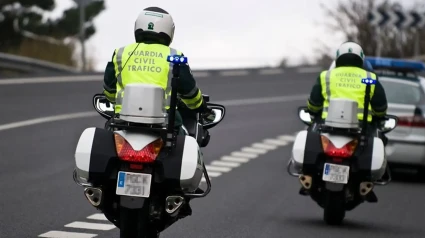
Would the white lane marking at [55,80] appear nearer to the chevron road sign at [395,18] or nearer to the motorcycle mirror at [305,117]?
the chevron road sign at [395,18]

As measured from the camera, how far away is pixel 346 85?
1497 centimetres

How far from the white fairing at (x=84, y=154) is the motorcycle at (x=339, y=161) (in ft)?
14.7

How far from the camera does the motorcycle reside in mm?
14547

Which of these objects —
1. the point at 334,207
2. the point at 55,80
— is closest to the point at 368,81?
the point at 334,207

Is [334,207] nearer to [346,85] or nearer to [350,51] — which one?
[346,85]

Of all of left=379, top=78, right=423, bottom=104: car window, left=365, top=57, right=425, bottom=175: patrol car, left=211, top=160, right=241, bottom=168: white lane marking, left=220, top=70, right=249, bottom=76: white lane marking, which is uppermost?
left=379, top=78, right=423, bottom=104: car window

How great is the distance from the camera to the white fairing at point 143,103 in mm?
10602

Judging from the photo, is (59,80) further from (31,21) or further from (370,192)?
(31,21)

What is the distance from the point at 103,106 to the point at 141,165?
1.61 m

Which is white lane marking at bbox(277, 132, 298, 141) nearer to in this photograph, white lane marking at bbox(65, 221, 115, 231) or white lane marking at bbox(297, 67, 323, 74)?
white lane marking at bbox(65, 221, 115, 231)

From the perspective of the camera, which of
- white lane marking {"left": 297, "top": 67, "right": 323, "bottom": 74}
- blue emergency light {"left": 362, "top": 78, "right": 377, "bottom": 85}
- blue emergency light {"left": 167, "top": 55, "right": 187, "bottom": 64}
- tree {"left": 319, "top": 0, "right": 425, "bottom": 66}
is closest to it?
blue emergency light {"left": 167, "top": 55, "right": 187, "bottom": 64}

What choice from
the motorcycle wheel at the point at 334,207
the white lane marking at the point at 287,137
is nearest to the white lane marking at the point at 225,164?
the white lane marking at the point at 287,137

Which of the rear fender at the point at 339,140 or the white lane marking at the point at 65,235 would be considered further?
the rear fender at the point at 339,140

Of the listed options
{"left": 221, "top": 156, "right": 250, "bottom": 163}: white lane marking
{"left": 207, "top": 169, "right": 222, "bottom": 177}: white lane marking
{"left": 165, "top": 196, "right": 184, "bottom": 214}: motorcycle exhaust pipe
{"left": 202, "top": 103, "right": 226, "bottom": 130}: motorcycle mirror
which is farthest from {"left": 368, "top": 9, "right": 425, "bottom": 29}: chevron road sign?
{"left": 165, "top": 196, "right": 184, "bottom": 214}: motorcycle exhaust pipe
